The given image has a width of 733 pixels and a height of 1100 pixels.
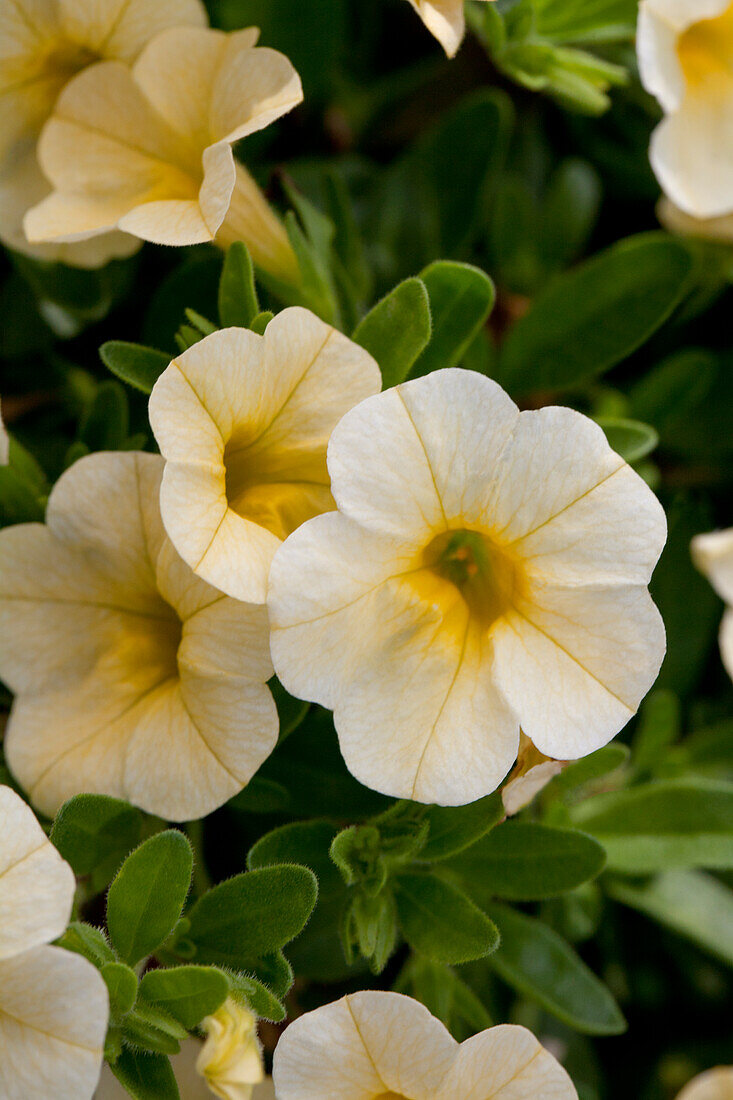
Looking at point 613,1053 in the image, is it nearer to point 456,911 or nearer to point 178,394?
point 456,911

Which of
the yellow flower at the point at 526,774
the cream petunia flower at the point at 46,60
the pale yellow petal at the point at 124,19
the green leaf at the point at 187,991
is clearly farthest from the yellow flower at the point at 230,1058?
the pale yellow petal at the point at 124,19

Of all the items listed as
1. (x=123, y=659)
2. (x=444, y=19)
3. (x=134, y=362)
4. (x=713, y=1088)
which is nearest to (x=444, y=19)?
(x=444, y=19)

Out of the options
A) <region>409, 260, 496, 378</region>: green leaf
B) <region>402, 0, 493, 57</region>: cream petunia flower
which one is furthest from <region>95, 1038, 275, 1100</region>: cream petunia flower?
<region>402, 0, 493, 57</region>: cream petunia flower

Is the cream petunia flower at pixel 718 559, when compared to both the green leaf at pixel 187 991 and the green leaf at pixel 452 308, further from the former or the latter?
the green leaf at pixel 187 991

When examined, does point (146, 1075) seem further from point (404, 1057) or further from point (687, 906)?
point (687, 906)

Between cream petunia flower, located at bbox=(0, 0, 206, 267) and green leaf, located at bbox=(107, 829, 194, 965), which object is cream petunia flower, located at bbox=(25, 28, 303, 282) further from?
green leaf, located at bbox=(107, 829, 194, 965)

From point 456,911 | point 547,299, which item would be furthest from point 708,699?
point 456,911
